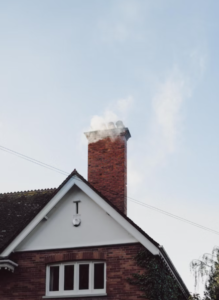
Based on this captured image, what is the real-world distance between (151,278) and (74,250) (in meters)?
2.64

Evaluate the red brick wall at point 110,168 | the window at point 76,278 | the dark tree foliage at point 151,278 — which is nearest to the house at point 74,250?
the window at point 76,278

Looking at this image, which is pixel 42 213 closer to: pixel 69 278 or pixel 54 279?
pixel 54 279

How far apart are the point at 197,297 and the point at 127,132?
642 centimetres

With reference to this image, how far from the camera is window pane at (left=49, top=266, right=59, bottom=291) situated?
17719 millimetres

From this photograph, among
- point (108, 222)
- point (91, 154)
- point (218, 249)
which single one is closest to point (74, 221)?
point (108, 222)

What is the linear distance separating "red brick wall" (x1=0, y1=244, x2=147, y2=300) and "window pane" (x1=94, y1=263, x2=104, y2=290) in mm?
252

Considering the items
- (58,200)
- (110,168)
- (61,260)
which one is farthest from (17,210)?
(110,168)

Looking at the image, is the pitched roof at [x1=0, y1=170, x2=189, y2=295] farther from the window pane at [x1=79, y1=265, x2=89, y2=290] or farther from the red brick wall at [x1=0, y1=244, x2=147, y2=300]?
the window pane at [x1=79, y1=265, x2=89, y2=290]

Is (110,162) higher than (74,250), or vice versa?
(110,162)

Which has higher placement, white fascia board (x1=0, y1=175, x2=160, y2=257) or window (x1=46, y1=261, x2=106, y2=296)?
white fascia board (x1=0, y1=175, x2=160, y2=257)

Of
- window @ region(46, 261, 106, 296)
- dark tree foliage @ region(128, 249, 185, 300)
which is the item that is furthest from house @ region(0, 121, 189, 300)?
dark tree foliage @ region(128, 249, 185, 300)

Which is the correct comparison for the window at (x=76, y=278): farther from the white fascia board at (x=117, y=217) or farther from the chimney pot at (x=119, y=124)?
the chimney pot at (x=119, y=124)

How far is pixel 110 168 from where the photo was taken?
2052 centimetres

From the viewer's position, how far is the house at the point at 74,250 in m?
17.1
